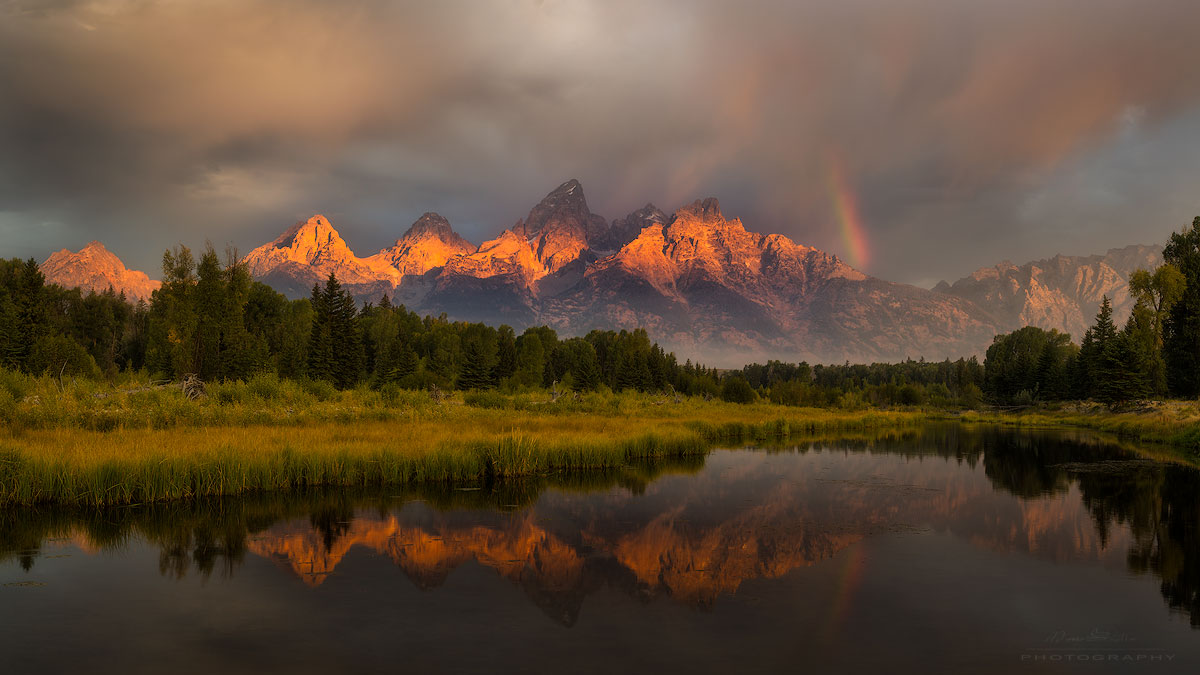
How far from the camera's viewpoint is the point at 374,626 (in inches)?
437

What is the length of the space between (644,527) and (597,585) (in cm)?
568

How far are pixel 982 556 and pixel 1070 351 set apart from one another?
166865 mm

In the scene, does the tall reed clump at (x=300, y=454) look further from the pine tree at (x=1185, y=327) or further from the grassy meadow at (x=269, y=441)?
the pine tree at (x=1185, y=327)

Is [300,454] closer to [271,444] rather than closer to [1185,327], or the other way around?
[271,444]

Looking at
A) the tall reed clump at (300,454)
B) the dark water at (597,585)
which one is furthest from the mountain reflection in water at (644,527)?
the tall reed clump at (300,454)

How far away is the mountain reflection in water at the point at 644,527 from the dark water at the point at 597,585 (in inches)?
4.0

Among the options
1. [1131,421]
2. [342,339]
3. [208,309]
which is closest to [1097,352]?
[1131,421]

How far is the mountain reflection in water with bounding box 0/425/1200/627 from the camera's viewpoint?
14.4 metres

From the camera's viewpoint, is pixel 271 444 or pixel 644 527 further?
pixel 271 444

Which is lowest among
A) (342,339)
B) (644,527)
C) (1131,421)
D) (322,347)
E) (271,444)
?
(644,527)

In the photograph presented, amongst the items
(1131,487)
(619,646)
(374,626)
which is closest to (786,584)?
(619,646)

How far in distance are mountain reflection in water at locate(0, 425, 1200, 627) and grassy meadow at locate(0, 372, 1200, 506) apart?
107 cm

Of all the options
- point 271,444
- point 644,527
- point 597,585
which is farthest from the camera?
point 271,444

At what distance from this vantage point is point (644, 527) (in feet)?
63.0
